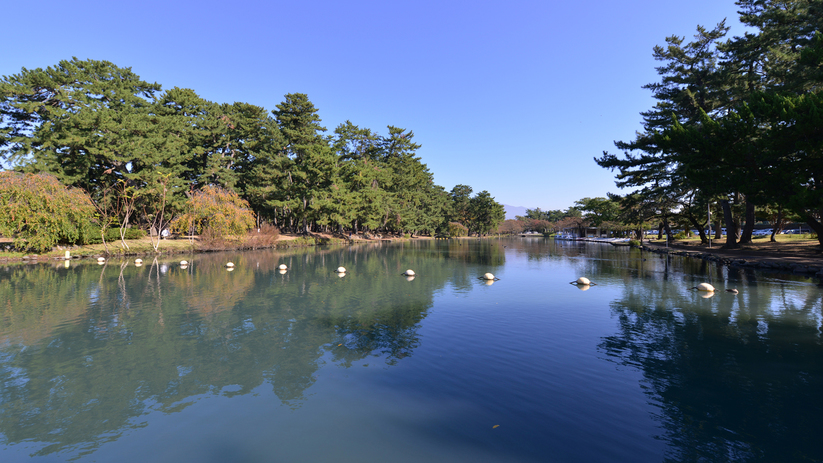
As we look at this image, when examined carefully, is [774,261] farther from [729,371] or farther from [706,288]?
[729,371]

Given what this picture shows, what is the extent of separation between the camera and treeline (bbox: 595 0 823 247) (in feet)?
61.6

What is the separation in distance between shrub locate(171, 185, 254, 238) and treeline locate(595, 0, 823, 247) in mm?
34494

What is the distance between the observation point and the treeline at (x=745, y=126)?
18766 mm

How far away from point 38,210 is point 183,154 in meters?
20.9

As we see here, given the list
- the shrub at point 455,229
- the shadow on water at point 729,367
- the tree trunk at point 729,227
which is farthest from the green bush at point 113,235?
the shrub at point 455,229

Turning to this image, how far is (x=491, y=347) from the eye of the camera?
8.54 metres

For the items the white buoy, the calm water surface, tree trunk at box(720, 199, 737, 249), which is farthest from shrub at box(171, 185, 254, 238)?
tree trunk at box(720, 199, 737, 249)

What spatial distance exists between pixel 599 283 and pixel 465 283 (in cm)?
683

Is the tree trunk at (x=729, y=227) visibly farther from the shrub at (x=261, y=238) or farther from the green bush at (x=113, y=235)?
the green bush at (x=113, y=235)

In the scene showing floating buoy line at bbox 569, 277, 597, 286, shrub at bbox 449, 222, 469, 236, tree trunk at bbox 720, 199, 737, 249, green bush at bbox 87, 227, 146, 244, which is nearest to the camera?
floating buoy line at bbox 569, 277, 597, 286

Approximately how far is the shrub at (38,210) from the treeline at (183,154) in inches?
177

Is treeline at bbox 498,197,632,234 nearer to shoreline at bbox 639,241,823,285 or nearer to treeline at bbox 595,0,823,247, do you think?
treeline at bbox 595,0,823,247

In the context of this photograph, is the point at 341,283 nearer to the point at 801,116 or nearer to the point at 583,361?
the point at 583,361

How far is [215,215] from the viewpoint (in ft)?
114
